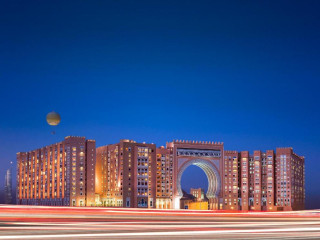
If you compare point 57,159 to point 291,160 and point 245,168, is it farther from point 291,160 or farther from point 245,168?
point 291,160

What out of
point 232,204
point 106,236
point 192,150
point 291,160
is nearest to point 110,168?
point 192,150

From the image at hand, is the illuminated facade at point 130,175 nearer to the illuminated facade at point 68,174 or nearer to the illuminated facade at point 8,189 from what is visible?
the illuminated facade at point 68,174

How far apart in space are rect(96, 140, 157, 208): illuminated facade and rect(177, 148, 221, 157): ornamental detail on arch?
25.0 ft

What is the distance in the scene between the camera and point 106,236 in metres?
18.9

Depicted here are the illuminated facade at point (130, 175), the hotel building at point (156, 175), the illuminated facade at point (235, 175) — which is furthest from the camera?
the illuminated facade at point (235, 175)

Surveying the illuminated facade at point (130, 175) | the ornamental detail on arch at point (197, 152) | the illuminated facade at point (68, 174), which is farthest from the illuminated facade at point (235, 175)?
the illuminated facade at point (68, 174)

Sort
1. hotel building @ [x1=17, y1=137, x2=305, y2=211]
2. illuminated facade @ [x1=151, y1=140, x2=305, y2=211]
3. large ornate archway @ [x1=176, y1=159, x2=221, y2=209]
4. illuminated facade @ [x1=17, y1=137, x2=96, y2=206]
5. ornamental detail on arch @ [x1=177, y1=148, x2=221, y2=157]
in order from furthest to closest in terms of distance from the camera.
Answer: large ornate archway @ [x1=176, y1=159, x2=221, y2=209], ornamental detail on arch @ [x1=177, y1=148, x2=221, y2=157], illuminated facade @ [x1=151, y1=140, x2=305, y2=211], hotel building @ [x1=17, y1=137, x2=305, y2=211], illuminated facade @ [x1=17, y1=137, x2=96, y2=206]

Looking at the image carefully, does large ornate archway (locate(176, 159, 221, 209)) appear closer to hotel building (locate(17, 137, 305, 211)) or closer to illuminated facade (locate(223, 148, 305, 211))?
hotel building (locate(17, 137, 305, 211))

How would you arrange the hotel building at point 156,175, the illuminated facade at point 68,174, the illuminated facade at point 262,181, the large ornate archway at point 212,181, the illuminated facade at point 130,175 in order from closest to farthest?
1. the illuminated facade at point 130,175
2. the illuminated facade at point 68,174
3. the hotel building at point 156,175
4. the large ornate archway at point 212,181
5. the illuminated facade at point 262,181

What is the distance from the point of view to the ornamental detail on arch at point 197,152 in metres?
134

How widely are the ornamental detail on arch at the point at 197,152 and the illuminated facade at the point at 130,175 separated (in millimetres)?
7615

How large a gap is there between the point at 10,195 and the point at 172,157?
6896cm

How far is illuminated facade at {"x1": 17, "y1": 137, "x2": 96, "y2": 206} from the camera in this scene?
126 m

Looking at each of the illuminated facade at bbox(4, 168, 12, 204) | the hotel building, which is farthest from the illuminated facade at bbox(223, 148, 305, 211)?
the illuminated facade at bbox(4, 168, 12, 204)
